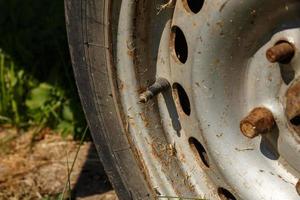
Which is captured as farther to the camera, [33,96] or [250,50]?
[33,96]

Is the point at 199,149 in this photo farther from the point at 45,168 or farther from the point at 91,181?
the point at 45,168

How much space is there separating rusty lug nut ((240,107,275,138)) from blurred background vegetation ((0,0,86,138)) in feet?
4.21

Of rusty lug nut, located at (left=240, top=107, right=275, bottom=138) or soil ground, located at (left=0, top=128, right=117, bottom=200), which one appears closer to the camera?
rusty lug nut, located at (left=240, top=107, right=275, bottom=138)

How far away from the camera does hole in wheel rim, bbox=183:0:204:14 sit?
1677mm

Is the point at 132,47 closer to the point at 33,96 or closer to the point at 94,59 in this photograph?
the point at 94,59

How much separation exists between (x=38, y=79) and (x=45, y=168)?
546 millimetres

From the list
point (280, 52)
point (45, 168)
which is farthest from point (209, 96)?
point (45, 168)

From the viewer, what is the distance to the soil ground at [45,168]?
2.50m

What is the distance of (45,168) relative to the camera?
8.84ft

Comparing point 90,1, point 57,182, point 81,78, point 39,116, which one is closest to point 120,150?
point 81,78

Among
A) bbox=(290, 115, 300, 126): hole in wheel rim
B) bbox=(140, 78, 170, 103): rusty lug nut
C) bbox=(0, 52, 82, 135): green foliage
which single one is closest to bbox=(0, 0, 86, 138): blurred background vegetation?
bbox=(0, 52, 82, 135): green foliage

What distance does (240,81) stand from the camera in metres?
1.66

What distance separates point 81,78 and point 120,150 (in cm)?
21

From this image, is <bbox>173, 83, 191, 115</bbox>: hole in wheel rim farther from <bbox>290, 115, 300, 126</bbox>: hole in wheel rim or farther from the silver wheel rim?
<bbox>290, 115, 300, 126</bbox>: hole in wheel rim
